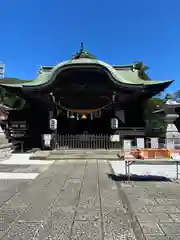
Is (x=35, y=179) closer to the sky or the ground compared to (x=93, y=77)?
closer to the ground

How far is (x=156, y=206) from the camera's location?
4652mm

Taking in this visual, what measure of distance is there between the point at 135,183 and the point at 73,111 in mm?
10266

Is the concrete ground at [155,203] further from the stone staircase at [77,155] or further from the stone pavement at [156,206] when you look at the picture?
the stone staircase at [77,155]

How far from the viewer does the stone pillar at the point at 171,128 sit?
14570mm

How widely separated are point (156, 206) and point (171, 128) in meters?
11.0

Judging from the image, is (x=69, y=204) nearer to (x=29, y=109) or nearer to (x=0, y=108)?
(x=0, y=108)

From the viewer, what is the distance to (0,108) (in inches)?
567

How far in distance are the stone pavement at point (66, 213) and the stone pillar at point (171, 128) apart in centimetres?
894

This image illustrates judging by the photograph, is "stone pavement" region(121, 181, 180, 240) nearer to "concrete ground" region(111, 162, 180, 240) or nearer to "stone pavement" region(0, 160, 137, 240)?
"concrete ground" region(111, 162, 180, 240)

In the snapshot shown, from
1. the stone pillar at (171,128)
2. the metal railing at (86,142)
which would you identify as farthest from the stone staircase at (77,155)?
the stone pillar at (171,128)

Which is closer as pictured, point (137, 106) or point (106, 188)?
point (106, 188)

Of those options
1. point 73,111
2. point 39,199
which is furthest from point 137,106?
point 39,199

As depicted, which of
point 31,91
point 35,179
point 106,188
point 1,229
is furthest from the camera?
point 31,91

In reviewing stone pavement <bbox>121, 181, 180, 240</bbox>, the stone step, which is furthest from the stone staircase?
stone pavement <bbox>121, 181, 180, 240</bbox>
